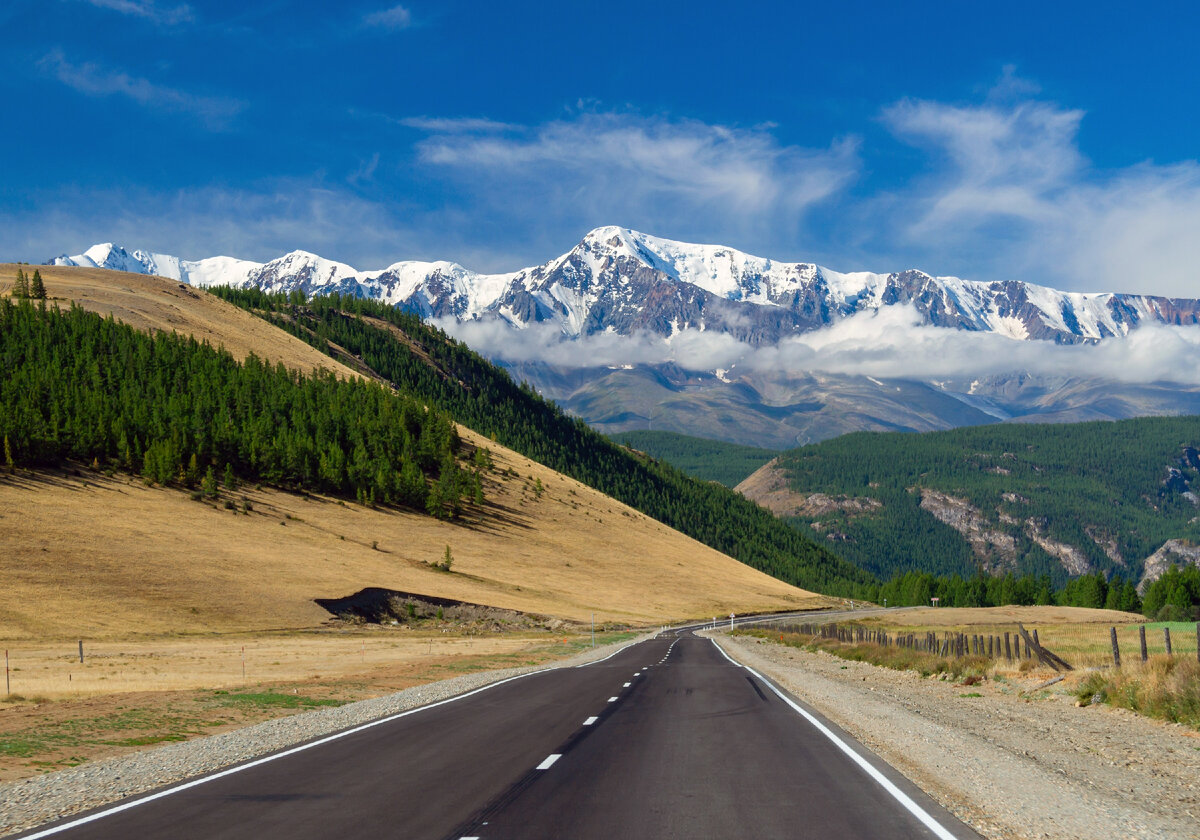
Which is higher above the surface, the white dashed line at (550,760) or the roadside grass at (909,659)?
the white dashed line at (550,760)

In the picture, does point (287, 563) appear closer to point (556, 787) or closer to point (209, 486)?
point (209, 486)

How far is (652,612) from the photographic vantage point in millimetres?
115312

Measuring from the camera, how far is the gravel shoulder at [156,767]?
12305 millimetres

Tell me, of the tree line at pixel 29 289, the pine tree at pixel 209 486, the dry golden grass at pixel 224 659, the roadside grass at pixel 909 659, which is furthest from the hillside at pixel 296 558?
the roadside grass at pixel 909 659

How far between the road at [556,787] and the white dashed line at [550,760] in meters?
0.04

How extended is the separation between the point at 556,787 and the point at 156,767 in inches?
283

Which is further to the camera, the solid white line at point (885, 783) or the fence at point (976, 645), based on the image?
the fence at point (976, 645)

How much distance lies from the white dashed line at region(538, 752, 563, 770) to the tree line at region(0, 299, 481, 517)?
95437mm

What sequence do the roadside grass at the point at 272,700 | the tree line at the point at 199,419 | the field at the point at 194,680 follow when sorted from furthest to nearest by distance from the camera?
the tree line at the point at 199,419 < the roadside grass at the point at 272,700 < the field at the point at 194,680

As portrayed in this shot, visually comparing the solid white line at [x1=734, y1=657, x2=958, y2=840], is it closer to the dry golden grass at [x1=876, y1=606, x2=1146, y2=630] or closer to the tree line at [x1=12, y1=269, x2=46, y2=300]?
the dry golden grass at [x1=876, y1=606, x2=1146, y2=630]

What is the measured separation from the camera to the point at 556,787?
42.7 ft

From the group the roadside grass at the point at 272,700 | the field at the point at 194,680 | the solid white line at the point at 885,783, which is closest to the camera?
the solid white line at the point at 885,783

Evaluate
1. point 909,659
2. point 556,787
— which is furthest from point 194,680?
point 556,787

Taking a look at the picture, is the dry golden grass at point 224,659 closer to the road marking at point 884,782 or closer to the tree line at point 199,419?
the road marking at point 884,782
